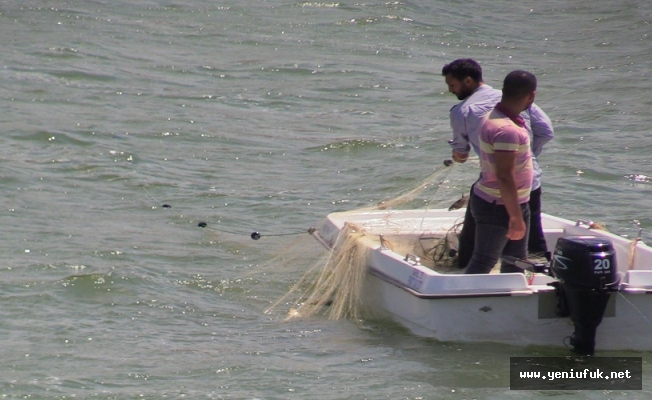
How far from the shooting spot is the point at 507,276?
20.1ft

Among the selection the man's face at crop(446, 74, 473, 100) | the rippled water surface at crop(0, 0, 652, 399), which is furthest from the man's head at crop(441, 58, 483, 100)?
the rippled water surface at crop(0, 0, 652, 399)

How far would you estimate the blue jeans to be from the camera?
19.9 feet

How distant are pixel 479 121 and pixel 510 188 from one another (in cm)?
61

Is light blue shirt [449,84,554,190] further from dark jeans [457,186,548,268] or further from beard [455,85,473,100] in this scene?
dark jeans [457,186,548,268]

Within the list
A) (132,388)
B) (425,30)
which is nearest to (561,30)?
(425,30)

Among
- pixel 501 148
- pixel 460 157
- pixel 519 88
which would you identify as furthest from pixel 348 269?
pixel 519 88

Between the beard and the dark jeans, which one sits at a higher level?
the beard

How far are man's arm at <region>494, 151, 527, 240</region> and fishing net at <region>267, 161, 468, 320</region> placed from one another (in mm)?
1310

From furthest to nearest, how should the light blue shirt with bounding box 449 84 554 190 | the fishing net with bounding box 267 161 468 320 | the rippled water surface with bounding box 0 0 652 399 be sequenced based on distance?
the fishing net with bounding box 267 161 468 320
the light blue shirt with bounding box 449 84 554 190
the rippled water surface with bounding box 0 0 652 399

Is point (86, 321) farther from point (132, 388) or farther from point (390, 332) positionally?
point (390, 332)

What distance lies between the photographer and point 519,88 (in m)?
5.80

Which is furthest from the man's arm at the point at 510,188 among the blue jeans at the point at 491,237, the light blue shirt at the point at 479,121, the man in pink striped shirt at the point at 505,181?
the light blue shirt at the point at 479,121

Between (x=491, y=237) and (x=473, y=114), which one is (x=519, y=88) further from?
(x=491, y=237)

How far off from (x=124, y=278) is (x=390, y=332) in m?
2.16
